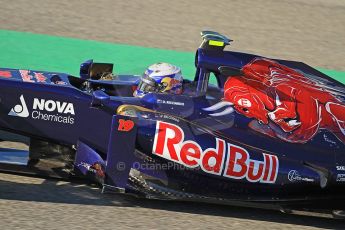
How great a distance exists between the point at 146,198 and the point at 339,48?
7.56 metres

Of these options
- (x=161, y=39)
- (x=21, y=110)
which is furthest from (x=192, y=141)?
(x=161, y=39)

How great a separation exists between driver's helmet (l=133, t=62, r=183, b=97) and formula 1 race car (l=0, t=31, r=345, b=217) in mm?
196

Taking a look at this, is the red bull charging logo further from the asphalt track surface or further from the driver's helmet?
the asphalt track surface

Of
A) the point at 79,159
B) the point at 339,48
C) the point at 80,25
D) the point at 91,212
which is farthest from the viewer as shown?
the point at 339,48

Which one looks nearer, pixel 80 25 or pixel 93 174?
pixel 93 174

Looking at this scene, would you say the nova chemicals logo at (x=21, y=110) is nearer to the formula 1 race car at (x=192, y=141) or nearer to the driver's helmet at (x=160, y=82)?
the formula 1 race car at (x=192, y=141)

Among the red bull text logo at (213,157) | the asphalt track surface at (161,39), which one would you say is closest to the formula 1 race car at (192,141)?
the red bull text logo at (213,157)

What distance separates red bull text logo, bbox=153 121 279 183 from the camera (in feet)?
18.6

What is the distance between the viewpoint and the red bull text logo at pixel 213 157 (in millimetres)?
5676

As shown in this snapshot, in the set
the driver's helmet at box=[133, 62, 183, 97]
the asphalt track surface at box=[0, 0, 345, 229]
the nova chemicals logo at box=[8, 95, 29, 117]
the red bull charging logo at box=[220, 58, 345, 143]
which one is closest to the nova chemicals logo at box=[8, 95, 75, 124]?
the nova chemicals logo at box=[8, 95, 29, 117]

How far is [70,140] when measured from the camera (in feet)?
19.3

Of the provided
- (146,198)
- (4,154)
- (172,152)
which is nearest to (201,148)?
(172,152)

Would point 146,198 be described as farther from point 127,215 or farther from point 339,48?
point 339,48

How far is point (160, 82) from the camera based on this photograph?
6160 millimetres
